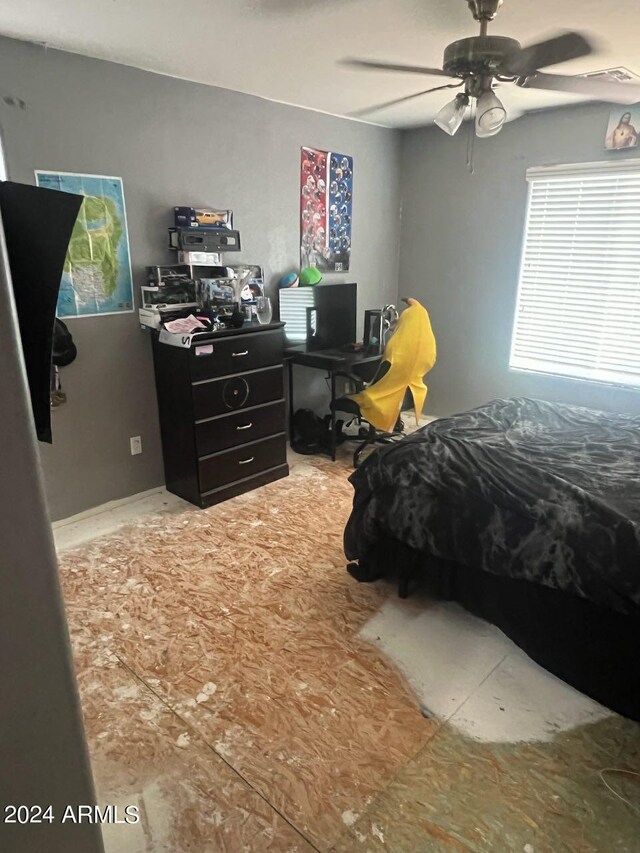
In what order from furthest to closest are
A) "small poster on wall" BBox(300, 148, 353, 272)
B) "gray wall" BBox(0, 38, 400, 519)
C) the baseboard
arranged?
"small poster on wall" BBox(300, 148, 353, 272)
the baseboard
"gray wall" BBox(0, 38, 400, 519)

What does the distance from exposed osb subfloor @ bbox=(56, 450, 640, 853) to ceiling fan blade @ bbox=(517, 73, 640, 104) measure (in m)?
2.27

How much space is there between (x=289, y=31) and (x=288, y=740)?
2.87m

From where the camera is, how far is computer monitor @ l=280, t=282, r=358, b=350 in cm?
403

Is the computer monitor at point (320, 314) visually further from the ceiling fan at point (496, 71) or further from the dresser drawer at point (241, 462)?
the ceiling fan at point (496, 71)

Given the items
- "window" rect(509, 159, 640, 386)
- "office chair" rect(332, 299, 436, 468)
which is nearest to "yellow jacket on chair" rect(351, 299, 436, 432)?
"office chair" rect(332, 299, 436, 468)

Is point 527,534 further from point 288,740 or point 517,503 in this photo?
point 288,740

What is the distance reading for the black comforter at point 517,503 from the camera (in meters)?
1.85

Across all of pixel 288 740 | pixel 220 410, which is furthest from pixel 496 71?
pixel 288 740

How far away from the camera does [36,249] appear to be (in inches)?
36.2

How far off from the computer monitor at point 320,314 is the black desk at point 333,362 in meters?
0.12

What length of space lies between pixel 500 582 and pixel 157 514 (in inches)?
80.7

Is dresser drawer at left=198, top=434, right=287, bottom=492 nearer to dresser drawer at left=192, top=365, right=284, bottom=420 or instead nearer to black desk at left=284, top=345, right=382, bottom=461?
dresser drawer at left=192, top=365, right=284, bottom=420

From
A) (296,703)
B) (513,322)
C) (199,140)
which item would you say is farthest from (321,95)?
(296,703)

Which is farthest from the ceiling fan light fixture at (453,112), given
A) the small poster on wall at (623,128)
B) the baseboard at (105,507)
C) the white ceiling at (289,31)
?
the baseboard at (105,507)
